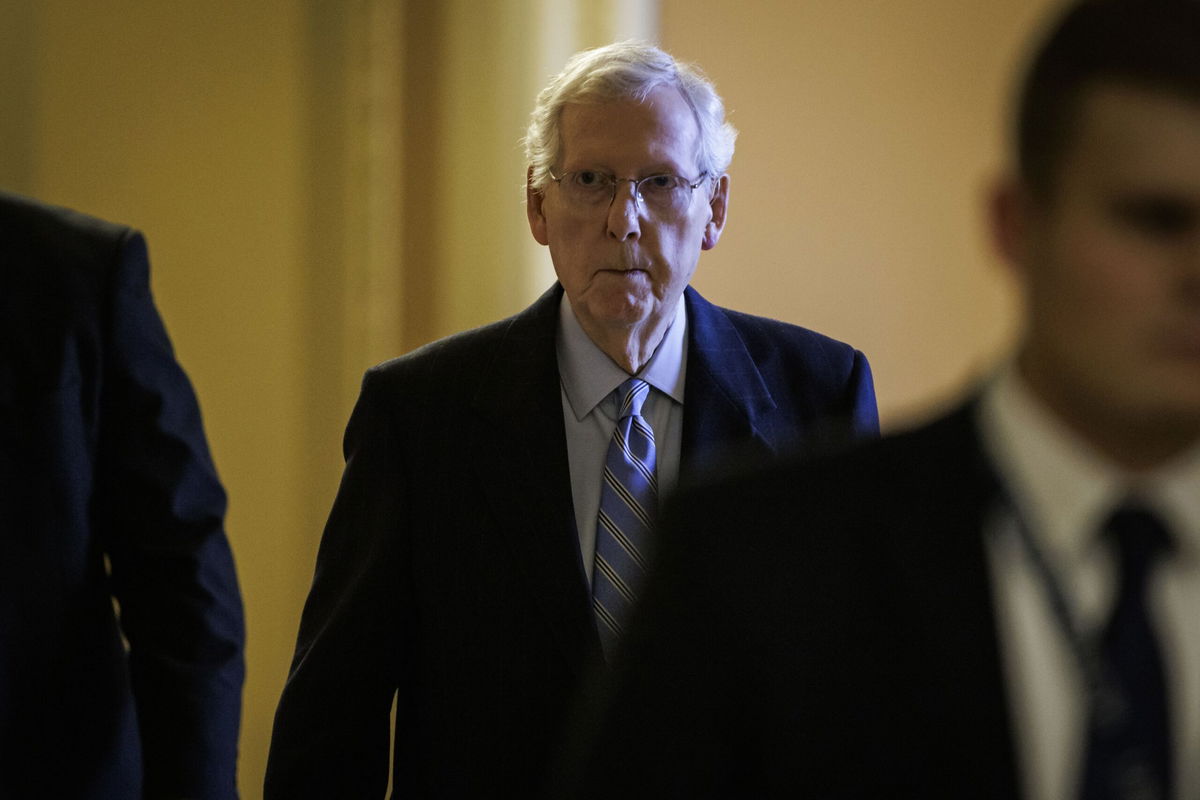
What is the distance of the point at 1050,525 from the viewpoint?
74 centimetres

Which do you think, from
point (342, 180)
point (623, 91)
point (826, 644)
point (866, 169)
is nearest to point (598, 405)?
point (623, 91)

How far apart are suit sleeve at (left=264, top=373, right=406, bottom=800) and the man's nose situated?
1.32 ft

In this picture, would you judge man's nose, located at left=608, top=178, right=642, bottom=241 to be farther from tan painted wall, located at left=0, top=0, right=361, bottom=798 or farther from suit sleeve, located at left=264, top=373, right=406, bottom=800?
tan painted wall, located at left=0, top=0, right=361, bottom=798

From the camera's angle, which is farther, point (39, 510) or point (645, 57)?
point (645, 57)

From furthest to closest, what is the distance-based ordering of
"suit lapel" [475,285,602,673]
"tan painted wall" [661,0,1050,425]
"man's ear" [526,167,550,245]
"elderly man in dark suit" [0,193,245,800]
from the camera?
"tan painted wall" [661,0,1050,425]
"man's ear" [526,167,550,245]
"suit lapel" [475,285,602,673]
"elderly man in dark suit" [0,193,245,800]

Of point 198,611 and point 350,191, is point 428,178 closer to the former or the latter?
point 350,191

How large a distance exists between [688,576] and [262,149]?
274 centimetres

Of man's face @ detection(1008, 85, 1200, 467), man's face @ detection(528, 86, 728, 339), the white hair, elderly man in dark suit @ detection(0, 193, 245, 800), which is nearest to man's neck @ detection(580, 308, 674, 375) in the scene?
man's face @ detection(528, 86, 728, 339)

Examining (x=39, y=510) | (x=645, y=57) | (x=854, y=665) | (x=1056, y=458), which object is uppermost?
(x=645, y=57)

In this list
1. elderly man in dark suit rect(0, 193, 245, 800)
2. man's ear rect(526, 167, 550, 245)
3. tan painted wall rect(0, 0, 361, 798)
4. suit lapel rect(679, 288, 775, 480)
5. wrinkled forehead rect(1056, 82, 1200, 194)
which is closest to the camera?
wrinkled forehead rect(1056, 82, 1200, 194)

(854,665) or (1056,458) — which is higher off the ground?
(1056,458)

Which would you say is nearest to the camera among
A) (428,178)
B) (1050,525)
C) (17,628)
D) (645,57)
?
(1050,525)

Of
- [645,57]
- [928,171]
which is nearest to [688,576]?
[645,57]

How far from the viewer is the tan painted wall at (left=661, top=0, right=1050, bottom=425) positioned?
110 inches
